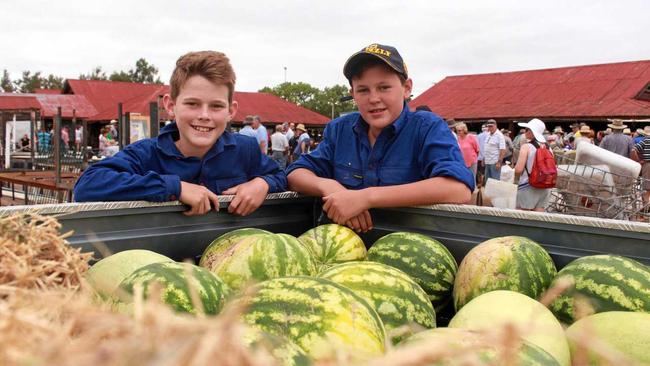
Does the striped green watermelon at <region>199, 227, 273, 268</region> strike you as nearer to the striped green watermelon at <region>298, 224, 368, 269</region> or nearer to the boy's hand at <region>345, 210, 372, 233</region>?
the striped green watermelon at <region>298, 224, 368, 269</region>

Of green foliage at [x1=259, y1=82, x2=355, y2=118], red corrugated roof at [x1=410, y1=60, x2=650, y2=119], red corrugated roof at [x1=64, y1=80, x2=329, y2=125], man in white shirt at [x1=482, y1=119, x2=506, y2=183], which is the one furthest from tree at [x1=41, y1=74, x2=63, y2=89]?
man in white shirt at [x1=482, y1=119, x2=506, y2=183]

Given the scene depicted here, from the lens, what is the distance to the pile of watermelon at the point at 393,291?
1335 mm

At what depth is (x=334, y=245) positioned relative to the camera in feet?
8.05

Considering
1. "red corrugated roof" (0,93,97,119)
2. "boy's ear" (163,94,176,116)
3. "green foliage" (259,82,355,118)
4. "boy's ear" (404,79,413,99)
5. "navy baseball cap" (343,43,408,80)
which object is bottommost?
"boy's ear" (163,94,176,116)

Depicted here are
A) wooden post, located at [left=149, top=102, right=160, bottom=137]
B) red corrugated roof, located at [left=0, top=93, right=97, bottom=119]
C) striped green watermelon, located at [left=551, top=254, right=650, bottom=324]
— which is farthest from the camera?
red corrugated roof, located at [left=0, top=93, right=97, bottom=119]

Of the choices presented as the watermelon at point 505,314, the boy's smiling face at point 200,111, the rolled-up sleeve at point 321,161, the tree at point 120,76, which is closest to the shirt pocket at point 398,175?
the rolled-up sleeve at point 321,161

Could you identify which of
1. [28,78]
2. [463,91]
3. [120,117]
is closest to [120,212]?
[120,117]

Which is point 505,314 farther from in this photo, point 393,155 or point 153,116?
point 153,116

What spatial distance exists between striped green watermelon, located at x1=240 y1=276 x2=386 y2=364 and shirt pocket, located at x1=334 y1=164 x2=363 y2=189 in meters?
1.59

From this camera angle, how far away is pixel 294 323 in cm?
135

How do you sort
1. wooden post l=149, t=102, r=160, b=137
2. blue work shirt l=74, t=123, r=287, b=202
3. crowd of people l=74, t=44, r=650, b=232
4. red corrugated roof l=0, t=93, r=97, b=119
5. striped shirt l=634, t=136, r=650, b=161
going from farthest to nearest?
1. red corrugated roof l=0, t=93, r=97, b=119
2. striped shirt l=634, t=136, r=650, b=161
3. wooden post l=149, t=102, r=160, b=137
4. crowd of people l=74, t=44, r=650, b=232
5. blue work shirt l=74, t=123, r=287, b=202

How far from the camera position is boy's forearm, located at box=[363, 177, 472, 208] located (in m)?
2.64

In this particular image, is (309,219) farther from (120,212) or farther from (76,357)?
(76,357)

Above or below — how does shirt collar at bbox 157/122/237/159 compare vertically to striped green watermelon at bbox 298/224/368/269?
above
